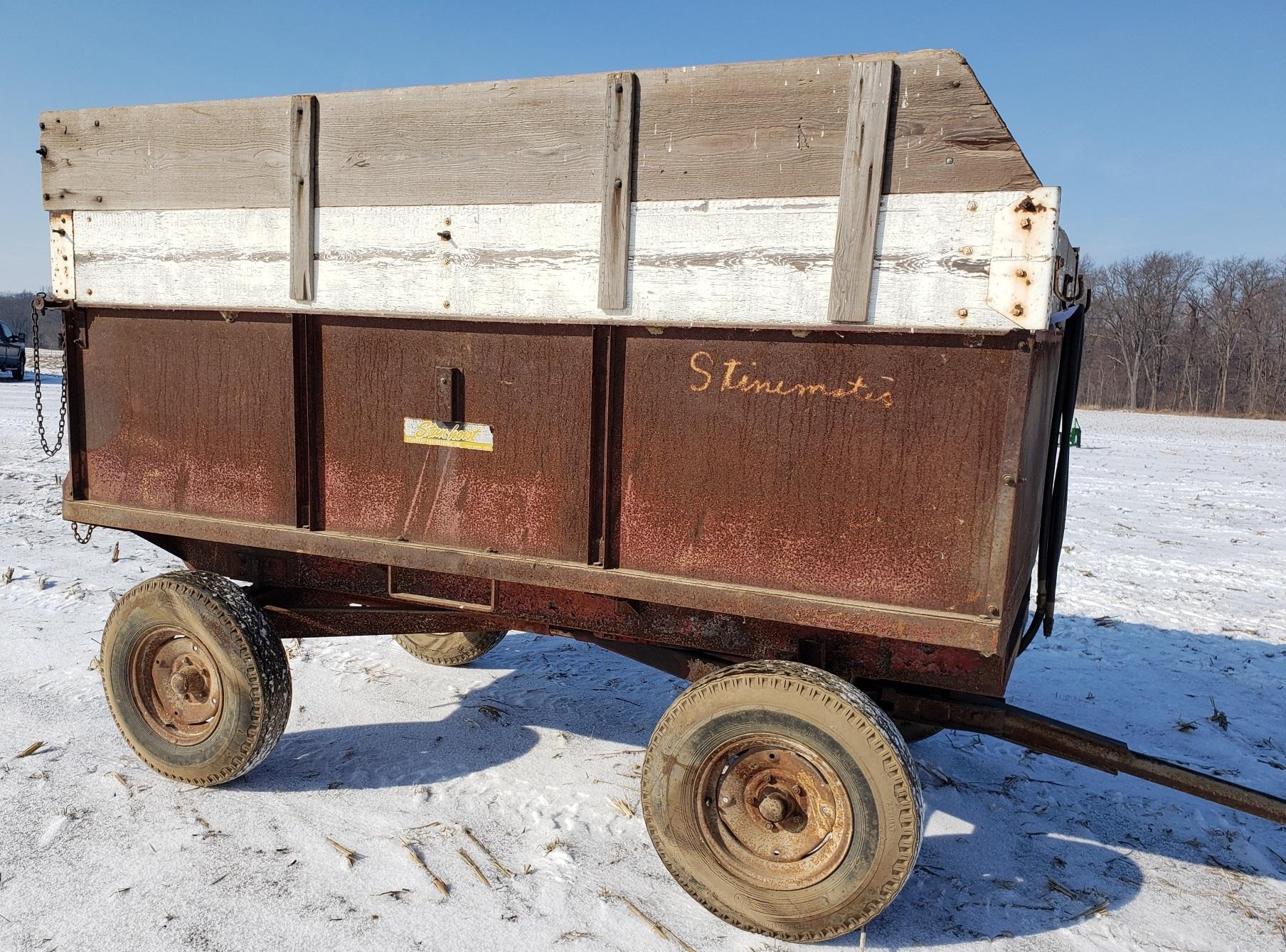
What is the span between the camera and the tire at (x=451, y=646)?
5426 millimetres

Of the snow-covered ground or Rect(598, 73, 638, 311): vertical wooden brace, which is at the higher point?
Rect(598, 73, 638, 311): vertical wooden brace

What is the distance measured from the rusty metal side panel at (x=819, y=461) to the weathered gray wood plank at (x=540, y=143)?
0.53 meters

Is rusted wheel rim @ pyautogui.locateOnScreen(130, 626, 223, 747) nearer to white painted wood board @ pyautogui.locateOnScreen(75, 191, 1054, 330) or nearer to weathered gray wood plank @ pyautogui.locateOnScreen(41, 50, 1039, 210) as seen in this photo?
white painted wood board @ pyautogui.locateOnScreen(75, 191, 1054, 330)

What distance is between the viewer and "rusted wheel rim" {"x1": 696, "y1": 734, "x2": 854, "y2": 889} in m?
2.99

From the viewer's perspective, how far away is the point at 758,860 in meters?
3.10

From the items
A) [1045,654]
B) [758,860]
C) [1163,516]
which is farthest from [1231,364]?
[758,860]

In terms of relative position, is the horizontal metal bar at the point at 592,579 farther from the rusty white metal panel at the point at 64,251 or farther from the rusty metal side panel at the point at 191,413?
the rusty white metal panel at the point at 64,251

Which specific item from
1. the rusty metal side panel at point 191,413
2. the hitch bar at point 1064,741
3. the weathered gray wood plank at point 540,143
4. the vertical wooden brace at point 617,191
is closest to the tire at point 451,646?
the rusty metal side panel at point 191,413

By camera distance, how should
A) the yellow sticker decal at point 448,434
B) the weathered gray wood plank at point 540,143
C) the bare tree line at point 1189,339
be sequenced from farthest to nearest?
the bare tree line at point 1189,339 < the yellow sticker decal at point 448,434 < the weathered gray wood plank at point 540,143

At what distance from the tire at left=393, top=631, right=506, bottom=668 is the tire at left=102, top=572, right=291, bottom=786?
5.34 ft

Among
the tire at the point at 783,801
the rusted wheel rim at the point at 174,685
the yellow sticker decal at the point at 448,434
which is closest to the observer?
the tire at the point at 783,801

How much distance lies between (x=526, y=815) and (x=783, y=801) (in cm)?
128

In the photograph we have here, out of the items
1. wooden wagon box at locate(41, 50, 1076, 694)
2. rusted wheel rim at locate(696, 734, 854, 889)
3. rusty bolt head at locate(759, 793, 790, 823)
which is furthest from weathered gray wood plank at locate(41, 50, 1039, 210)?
rusty bolt head at locate(759, 793, 790, 823)

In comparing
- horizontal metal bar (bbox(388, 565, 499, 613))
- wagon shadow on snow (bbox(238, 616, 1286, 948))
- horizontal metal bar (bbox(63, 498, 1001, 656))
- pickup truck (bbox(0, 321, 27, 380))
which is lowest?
wagon shadow on snow (bbox(238, 616, 1286, 948))
